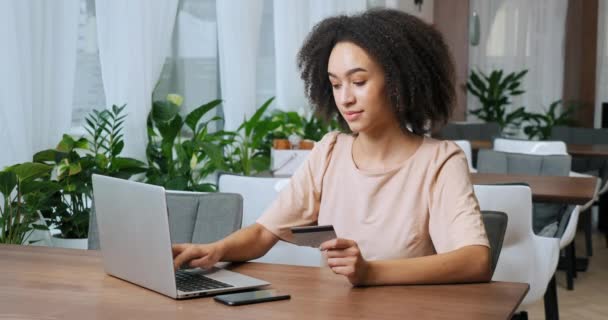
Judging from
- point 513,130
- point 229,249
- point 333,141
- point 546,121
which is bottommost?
point 513,130

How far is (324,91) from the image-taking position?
2594 millimetres

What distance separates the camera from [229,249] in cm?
242

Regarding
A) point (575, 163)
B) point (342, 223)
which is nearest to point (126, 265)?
point (342, 223)

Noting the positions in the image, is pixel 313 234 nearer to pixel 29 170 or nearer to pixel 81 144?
pixel 29 170

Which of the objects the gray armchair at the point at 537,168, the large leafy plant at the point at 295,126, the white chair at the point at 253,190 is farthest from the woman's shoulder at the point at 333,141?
the large leafy plant at the point at 295,126

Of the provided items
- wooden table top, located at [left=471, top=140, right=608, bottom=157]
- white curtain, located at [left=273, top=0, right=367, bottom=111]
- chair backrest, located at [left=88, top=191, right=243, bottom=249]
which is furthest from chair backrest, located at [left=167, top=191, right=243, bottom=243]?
wooden table top, located at [left=471, top=140, right=608, bottom=157]

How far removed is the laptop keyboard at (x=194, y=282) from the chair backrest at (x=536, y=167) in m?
3.16

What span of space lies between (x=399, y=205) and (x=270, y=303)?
0.50m

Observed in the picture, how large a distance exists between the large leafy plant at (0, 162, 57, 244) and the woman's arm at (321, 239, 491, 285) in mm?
1710

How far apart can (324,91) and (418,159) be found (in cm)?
35

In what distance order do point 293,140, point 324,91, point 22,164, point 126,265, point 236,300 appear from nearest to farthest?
point 236,300
point 126,265
point 324,91
point 22,164
point 293,140

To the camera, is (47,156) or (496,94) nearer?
(47,156)

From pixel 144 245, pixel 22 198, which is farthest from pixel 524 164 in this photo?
pixel 144 245

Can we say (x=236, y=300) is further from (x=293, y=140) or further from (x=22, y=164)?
(x=293, y=140)
